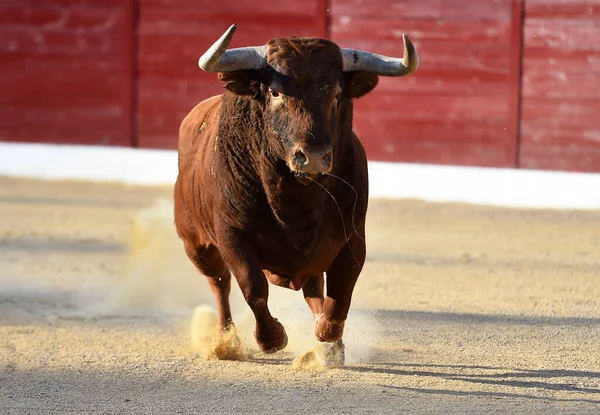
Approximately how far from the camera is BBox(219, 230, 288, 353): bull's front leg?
444 cm

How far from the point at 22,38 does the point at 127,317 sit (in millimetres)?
7381

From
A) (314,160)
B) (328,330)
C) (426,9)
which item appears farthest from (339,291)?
(426,9)

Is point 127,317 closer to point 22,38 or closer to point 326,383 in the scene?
point 326,383

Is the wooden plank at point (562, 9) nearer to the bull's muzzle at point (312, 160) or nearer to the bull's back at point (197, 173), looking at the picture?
the bull's back at point (197, 173)

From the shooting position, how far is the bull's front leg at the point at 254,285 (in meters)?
4.44

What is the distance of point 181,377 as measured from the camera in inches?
178

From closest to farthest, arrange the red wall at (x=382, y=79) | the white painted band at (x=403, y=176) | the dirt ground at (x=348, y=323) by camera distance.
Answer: the dirt ground at (x=348, y=323) → the white painted band at (x=403, y=176) → the red wall at (x=382, y=79)

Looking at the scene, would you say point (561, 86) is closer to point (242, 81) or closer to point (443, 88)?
point (443, 88)

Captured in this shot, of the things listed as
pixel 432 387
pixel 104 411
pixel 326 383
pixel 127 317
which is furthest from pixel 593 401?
pixel 127 317

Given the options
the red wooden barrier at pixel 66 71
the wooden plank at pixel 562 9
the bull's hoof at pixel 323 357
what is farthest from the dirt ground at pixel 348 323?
the red wooden barrier at pixel 66 71

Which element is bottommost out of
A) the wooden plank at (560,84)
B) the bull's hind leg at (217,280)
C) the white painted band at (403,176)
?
the white painted band at (403,176)

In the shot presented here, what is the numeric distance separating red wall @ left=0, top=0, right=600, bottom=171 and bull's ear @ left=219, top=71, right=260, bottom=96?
22.5 feet

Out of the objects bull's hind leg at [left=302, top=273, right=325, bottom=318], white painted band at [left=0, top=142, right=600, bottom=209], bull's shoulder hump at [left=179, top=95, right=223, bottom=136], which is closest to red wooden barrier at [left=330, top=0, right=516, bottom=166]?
white painted band at [left=0, top=142, right=600, bottom=209]

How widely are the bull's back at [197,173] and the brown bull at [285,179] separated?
0.17 meters
